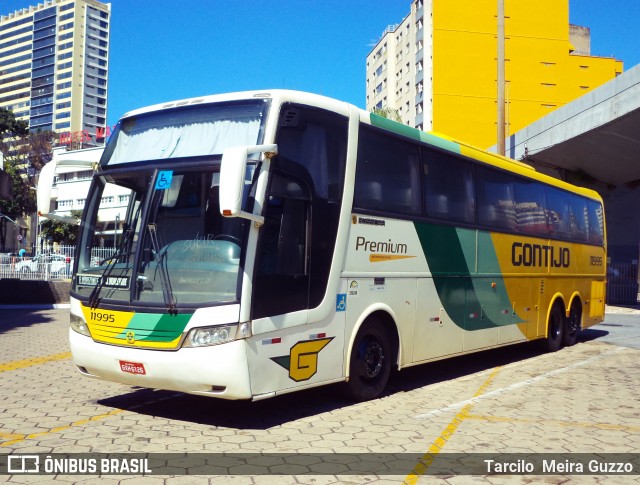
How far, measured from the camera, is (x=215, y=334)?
6148mm

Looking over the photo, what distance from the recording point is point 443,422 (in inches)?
273

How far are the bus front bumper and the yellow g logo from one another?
0.52 meters

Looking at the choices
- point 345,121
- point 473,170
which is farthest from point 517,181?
point 345,121

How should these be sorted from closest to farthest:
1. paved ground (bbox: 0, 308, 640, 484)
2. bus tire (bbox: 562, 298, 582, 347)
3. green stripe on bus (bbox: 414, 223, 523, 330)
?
paved ground (bbox: 0, 308, 640, 484) → green stripe on bus (bbox: 414, 223, 523, 330) → bus tire (bbox: 562, 298, 582, 347)

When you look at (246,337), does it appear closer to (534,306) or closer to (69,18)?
(534,306)

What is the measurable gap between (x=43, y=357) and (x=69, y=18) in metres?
207

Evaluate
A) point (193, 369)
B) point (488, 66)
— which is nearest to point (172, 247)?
point (193, 369)

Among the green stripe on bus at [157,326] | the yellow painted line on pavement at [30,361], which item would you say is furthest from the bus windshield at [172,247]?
the yellow painted line on pavement at [30,361]

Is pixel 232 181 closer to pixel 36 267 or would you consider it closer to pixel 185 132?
pixel 185 132

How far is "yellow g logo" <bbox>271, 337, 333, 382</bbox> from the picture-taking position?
664 cm

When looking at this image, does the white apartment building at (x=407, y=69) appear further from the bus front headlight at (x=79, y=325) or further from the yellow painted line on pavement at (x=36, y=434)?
the yellow painted line on pavement at (x=36, y=434)

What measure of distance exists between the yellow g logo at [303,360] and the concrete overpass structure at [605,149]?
642 inches

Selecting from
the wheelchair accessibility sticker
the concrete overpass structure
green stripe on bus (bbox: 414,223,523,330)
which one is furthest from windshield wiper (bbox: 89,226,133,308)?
the concrete overpass structure

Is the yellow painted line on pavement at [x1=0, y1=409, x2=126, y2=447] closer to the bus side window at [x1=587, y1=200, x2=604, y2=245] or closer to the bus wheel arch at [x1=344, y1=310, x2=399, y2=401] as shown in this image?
the bus wheel arch at [x1=344, y1=310, x2=399, y2=401]
